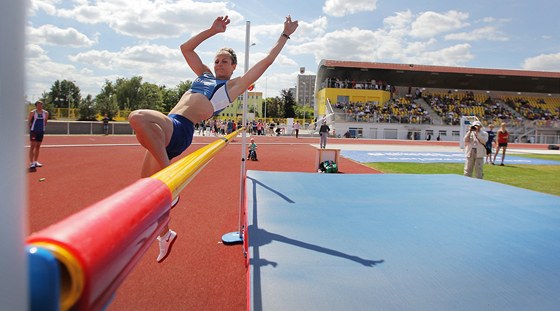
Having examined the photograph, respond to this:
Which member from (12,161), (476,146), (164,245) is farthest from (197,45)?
(476,146)

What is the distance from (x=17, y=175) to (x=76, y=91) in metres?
71.6

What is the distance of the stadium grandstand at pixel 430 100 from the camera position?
114ft

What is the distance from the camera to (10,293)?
353mm

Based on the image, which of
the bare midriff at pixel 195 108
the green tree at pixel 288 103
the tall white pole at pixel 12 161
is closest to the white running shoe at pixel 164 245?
the bare midriff at pixel 195 108

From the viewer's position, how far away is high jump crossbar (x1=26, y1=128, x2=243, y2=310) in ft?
1.37

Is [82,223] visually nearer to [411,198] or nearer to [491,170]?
[411,198]

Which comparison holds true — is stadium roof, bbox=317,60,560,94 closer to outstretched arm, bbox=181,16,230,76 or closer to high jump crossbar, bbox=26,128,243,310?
outstretched arm, bbox=181,16,230,76

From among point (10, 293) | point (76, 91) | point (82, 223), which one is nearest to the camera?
point (10, 293)

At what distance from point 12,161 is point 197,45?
110 inches

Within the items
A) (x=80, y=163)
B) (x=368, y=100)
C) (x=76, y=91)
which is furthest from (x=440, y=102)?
(x=76, y=91)

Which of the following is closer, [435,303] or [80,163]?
[435,303]

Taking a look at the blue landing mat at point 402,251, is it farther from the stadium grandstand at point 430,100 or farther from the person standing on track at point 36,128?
the stadium grandstand at point 430,100

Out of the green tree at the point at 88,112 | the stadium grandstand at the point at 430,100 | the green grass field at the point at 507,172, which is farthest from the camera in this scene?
the stadium grandstand at the point at 430,100

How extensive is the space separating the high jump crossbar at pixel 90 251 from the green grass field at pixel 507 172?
963cm
